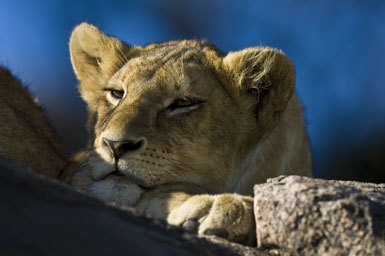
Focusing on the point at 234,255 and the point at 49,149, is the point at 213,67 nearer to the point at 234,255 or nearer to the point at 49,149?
the point at 49,149

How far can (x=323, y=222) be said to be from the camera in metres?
2.19

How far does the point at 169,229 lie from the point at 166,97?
137 centimetres

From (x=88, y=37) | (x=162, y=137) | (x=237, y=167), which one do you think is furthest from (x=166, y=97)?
(x=88, y=37)

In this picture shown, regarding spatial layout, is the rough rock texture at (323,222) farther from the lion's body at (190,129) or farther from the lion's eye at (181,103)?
the lion's eye at (181,103)

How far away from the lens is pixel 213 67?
11.5 feet

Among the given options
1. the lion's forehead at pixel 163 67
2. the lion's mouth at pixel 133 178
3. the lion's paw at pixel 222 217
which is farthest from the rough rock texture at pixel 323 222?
the lion's forehead at pixel 163 67

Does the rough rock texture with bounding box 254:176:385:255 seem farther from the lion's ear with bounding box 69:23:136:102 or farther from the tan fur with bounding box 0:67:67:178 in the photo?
the lion's ear with bounding box 69:23:136:102

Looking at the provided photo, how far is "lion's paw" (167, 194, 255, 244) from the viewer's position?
2375 millimetres

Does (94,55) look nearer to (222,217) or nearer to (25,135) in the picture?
(25,135)

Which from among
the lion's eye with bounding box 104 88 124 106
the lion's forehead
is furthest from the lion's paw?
the lion's eye with bounding box 104 88 124 106

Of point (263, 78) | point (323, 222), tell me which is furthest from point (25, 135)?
point (323, 222)

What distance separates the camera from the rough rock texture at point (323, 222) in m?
2.18

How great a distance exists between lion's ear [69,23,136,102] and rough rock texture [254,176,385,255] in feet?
6.52

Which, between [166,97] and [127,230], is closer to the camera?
[127,230]
